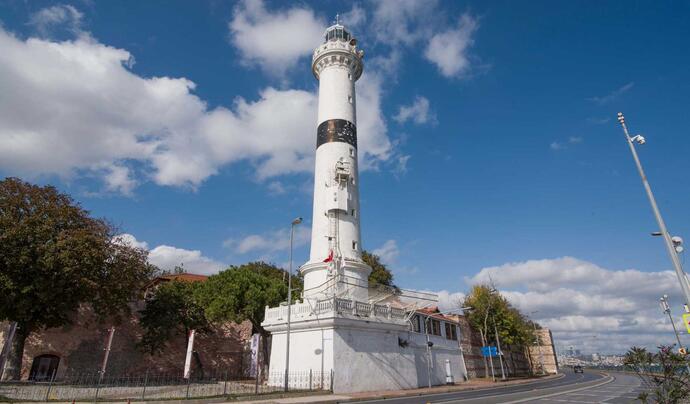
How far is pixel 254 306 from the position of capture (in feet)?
113

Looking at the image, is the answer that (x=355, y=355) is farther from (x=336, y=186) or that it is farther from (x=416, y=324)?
(x=336, y=186)

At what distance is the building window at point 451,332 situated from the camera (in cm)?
4264

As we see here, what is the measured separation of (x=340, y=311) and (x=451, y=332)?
2292 centimetres

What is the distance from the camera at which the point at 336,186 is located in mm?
31156

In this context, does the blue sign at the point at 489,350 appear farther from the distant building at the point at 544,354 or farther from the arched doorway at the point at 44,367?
the distant building at the point at 544,354

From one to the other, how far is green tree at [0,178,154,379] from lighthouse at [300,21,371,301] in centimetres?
1382

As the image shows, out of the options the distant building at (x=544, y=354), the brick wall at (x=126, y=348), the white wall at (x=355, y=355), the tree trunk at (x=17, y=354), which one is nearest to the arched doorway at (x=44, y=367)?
the brick wall at (x=126, y=348)

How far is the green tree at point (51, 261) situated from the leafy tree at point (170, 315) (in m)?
6.39

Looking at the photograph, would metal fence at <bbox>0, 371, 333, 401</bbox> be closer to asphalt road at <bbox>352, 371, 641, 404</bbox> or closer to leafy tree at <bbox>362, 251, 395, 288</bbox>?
asphalt road at <bbox>352, 371, 641, 404</bbox>

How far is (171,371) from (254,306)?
41.2 feet

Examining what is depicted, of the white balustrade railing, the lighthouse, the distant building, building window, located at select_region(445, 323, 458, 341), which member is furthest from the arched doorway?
the distant building

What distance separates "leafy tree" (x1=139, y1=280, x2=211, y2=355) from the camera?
35.9 metres

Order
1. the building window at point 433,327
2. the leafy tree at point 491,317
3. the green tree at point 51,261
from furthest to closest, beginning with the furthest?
1. the leafy tree at point 491,317
2. the building window at point 433,327
3. the green tree at point 51,261

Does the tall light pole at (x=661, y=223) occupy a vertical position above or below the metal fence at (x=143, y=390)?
above
